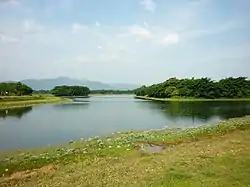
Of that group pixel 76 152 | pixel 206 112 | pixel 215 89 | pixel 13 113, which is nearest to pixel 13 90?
pixel 13 113

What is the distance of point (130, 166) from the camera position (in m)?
16.4

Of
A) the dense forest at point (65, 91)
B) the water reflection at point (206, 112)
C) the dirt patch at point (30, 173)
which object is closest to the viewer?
the dirt patch at point (30, 173)

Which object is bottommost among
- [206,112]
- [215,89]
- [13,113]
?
[206,112]

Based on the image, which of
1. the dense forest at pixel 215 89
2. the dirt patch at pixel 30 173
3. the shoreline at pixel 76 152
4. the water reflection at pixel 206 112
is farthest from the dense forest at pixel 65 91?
the dirt patch at pixel 30 173

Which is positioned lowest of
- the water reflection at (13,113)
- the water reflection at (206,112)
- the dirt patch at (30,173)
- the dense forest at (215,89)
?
the water reflection at (206,112)

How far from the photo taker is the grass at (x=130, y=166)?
527 inches

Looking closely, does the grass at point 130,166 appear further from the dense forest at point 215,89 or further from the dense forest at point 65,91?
the dense forest at point 65,91

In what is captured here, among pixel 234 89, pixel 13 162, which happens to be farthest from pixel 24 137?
pixel 234 89

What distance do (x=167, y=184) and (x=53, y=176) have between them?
6.08m

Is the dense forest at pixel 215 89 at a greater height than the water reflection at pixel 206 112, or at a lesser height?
greater

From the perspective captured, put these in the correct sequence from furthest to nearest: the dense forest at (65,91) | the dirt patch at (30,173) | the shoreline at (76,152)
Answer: the dense forest at (65,91) < the shoreline at (76,152) < the dirt patch at (30,173)

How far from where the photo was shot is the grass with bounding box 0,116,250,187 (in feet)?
43.9

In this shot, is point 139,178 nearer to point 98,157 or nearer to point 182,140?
point 98,157

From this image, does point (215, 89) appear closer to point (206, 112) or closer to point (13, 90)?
point (206, 112)
